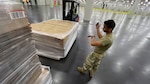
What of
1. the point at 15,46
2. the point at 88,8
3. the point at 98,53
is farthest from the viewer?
the point at 88,8

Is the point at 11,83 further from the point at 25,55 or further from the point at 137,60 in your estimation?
the point at 137,60

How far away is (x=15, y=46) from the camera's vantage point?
0.75 m

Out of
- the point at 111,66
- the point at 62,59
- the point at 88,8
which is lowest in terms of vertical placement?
the point at 111,66

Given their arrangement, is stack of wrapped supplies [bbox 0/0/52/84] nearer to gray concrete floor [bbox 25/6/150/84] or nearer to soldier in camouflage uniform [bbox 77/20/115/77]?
soldier in camouflage uniform [bbox 77/20/115/77]

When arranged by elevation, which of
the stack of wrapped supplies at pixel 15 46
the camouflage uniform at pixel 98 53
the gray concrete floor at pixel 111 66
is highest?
the stack of wrapped supplies at pixel 15 46

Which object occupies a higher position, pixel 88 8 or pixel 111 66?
pixel 88 8

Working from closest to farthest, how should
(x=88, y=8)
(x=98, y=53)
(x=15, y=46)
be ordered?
(x=15, y=46)
(x=98, y=53)
(x=88, y=8)

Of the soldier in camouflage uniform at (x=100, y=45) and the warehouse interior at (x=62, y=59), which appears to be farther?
the soldier in camouflage uniform at (x=100, y=45)

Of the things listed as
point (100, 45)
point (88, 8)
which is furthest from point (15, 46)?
point (88, 8)

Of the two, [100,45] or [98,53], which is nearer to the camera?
[100,45]

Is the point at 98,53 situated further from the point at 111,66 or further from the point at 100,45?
the point at 111,66

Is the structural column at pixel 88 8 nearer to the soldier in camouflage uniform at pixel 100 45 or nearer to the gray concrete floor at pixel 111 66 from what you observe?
the gray concrete floor at pixel 111 66

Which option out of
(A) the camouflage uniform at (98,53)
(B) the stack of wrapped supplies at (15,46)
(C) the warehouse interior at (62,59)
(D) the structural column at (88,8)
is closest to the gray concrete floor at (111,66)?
(C) the warehouse interior at (62,59)

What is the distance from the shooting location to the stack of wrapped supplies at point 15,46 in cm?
65
